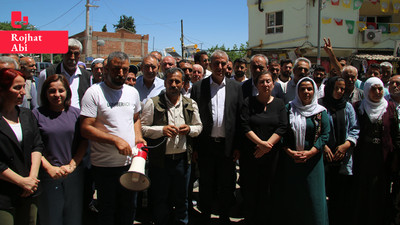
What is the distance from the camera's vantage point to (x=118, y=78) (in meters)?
3.01

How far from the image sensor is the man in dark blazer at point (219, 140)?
3.74 meters

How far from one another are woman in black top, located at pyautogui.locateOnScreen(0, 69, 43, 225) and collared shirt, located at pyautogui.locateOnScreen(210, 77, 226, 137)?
1.97 meters

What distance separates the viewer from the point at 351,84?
4.17 meters

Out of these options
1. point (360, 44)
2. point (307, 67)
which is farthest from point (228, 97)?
point (360, 44)

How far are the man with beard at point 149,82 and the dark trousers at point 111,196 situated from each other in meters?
1.40

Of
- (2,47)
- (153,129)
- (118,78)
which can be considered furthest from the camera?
(2,47)

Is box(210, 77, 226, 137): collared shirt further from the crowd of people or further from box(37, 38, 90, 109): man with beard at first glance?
box(37, 38, 90, 109): man with beard

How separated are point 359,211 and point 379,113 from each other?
4.07 ft

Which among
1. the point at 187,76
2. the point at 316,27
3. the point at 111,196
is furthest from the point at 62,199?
the point at 316,27

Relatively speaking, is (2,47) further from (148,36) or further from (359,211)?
(148,36)

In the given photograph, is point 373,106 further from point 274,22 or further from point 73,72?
point 274,22

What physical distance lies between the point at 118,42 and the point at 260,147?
4353cm

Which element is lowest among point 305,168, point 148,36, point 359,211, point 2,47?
point 359,211

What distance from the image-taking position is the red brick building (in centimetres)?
4172
